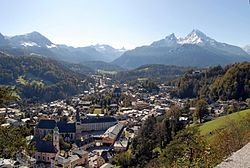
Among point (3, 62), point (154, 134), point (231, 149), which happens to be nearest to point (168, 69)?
point (3, 62)

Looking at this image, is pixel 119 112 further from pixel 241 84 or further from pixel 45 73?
pixel 45 73

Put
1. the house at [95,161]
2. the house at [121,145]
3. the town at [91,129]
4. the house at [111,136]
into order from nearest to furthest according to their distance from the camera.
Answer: the house at [95,161]
the town at [91,129]
the house at [121,145]
the house at [111,136]

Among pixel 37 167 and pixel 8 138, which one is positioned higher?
pixel 8 138

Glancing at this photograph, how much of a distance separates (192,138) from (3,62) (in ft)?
363

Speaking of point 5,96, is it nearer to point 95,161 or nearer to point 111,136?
point 95,161

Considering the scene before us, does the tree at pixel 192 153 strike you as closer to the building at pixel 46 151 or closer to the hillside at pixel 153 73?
the building at pixel 46 151

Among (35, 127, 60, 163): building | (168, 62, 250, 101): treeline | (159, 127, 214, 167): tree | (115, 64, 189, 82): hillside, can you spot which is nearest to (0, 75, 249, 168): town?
(35, 127, 60, 163): building

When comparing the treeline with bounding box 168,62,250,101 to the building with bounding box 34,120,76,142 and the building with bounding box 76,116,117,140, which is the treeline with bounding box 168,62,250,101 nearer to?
the building with bounding box 76,116,117,140

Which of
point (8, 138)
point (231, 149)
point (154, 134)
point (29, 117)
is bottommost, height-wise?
point (29, 117)

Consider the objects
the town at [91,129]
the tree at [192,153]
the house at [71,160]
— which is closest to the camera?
the tree at [192,153]

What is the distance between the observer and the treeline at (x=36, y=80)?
95625mm

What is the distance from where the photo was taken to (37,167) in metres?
35.0

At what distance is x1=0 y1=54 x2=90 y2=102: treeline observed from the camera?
314 ft

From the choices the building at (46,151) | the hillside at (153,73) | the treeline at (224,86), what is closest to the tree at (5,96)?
the building at (46,151)
